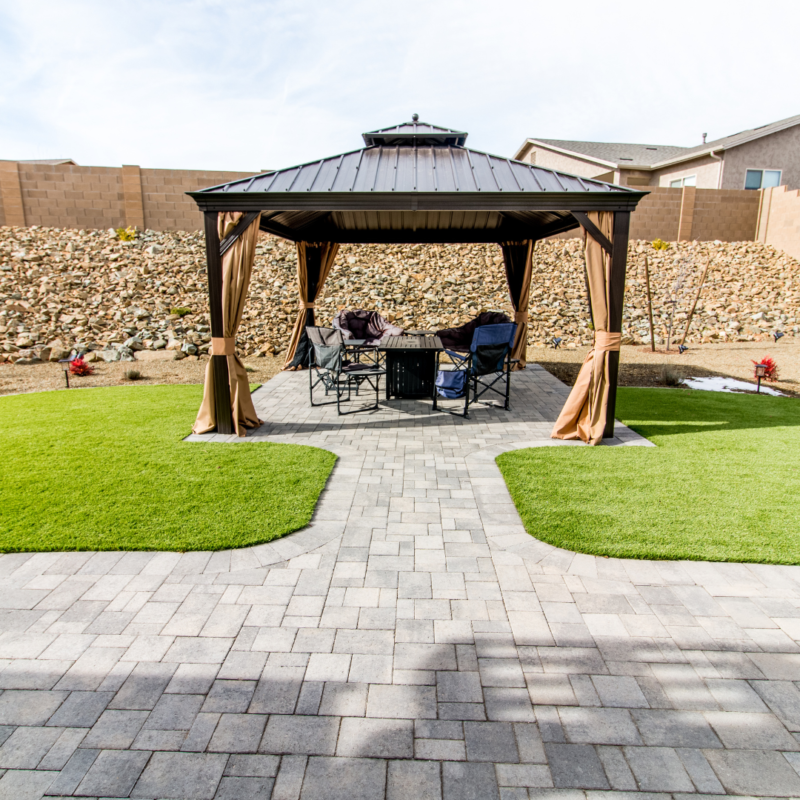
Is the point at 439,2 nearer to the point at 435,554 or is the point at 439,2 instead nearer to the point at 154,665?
the point at 435,554

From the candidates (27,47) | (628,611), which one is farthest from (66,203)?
(628,611)

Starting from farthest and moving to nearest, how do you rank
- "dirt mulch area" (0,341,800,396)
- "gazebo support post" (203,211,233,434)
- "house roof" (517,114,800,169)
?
"house roof" (517,114,800,169) < "dirt mulch area" (0,341,800,396) < "gazebo support post" (203,211,233,434)

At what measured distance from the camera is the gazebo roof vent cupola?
6.53 metres

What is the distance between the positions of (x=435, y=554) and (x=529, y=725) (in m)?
1.31

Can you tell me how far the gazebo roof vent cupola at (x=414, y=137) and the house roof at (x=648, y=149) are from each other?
16.1 meters

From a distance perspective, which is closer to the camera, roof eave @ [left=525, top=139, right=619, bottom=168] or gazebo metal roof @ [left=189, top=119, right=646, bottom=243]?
gazebo metal roof @ [left=189, top=119, right=646, bottom=243]

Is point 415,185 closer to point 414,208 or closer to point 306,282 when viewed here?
point 414,208

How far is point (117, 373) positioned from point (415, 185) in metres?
6.91

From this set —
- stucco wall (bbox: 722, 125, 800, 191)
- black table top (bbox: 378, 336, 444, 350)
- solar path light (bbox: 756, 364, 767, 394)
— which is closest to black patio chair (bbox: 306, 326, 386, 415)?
black table top (bbox: 378, 336, 444, 350)

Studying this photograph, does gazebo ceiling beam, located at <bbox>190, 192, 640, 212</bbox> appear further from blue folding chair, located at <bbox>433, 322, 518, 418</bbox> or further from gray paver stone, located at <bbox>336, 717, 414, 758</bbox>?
gray paver stone, located at <bbox>336, 717, 414, 758</bbox>

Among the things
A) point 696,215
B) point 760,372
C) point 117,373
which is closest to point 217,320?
point 117,373

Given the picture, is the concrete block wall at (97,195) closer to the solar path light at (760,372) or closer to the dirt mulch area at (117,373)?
the dirt mulch area at (117,373)

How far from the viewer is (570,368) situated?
390 inches

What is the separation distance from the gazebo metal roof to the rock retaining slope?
5.84 m
